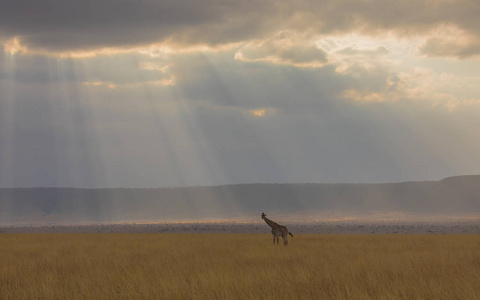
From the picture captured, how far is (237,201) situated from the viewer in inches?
6486

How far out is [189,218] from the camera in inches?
5551

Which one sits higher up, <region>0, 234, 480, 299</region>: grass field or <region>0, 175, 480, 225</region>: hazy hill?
<region>0, 175, 480, 225</region>: hazy hill

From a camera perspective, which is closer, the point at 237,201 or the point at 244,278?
the point at 244,278

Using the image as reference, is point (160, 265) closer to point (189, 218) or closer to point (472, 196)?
point (189, 218)

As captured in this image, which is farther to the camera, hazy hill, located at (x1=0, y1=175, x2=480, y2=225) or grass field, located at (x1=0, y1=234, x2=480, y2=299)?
hazy hill, located at (x1=0, y1=175, x2=480, y2=225)

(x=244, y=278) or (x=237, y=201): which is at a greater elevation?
(x=237, y=201)

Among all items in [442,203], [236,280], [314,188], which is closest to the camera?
[236,280]

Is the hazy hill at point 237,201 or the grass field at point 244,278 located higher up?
the hazy hill at point 237,201

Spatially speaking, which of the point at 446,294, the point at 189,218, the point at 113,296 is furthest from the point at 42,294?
the point at 189,218

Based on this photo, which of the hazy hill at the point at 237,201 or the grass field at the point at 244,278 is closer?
the grass field at the point at 244,278

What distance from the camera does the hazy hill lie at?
140 meters

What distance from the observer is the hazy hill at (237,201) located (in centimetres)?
13988

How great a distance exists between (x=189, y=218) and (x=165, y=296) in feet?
433

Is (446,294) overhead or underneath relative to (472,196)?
underneath
